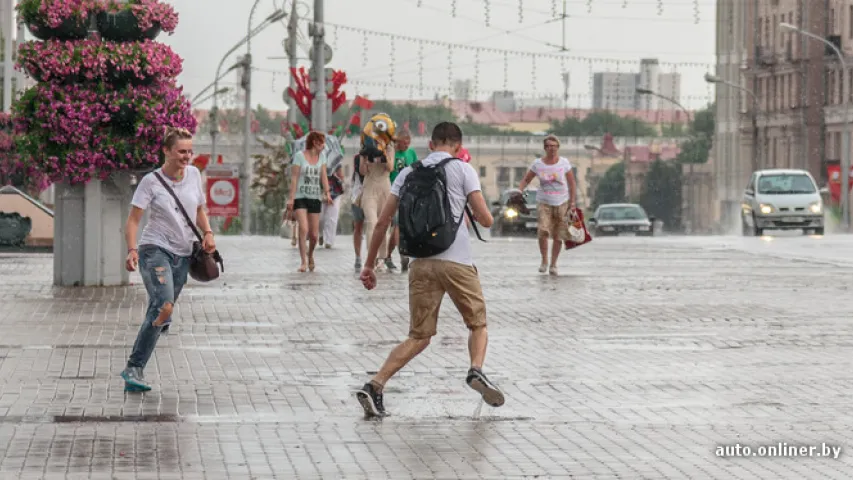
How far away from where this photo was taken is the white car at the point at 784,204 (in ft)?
158

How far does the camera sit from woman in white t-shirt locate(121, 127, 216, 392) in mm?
12383

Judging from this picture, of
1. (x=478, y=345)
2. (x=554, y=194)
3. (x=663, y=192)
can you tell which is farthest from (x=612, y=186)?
(x=478, y=345)

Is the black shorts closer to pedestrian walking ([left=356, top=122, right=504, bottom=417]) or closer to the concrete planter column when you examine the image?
the concrete planter column

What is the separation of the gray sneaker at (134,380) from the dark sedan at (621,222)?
49733 millimetres

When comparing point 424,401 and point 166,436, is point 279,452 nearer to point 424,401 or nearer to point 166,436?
point 166,436

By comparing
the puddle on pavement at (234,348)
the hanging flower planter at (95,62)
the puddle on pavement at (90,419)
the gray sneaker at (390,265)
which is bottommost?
the puddle on pavement at (90,419)

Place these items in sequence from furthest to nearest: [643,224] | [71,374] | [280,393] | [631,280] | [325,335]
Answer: [643,224] → [631,280] → [325,335] → [71,374] → [280,393]

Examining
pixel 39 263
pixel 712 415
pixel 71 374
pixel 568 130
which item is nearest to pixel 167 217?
pixel 71 374

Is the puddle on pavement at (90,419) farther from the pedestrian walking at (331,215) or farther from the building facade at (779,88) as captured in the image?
the building facade at (779,88)

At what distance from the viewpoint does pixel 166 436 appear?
405 inches

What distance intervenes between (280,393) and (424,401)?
90 centimetres

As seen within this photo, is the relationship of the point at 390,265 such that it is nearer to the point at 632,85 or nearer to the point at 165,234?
the point at 165,234

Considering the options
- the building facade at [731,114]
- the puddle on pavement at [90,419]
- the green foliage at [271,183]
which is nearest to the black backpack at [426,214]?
the puddle on pavement at [90,419]

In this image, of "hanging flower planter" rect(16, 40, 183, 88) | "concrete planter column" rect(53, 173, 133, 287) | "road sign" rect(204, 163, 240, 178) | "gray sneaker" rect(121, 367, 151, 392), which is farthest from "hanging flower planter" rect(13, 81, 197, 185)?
"road sign" rect(204, 163, 240, 178)
